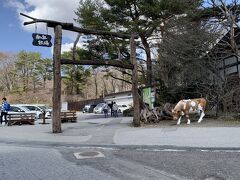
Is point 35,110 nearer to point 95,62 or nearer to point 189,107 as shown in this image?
point 95,62

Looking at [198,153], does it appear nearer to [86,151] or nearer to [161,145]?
[161,145]

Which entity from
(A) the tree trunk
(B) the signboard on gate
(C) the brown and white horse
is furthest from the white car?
(C) the brown and white horse

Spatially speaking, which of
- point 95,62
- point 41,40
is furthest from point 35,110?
point 41,40

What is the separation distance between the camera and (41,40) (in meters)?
15.8

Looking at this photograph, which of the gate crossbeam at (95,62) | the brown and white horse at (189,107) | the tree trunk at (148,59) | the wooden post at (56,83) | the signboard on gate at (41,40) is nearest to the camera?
the signboard on gate at (41,40)

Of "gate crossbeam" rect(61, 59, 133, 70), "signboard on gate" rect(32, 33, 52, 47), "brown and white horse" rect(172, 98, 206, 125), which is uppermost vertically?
"signboard on gate" rect(32, 33, 52, 47)

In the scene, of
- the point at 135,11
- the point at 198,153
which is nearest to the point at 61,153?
the point at 198,153

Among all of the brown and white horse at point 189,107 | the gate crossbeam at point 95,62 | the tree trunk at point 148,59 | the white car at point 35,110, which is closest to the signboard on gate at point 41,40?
A: the gate crossbeam at point 95,62

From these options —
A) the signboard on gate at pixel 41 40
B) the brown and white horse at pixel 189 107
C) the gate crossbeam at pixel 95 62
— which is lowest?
the brown and white horse at pixel 189 107

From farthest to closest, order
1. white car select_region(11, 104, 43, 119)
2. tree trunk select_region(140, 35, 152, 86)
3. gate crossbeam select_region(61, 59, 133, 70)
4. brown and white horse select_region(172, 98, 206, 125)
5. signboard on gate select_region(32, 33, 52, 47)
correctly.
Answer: white car select_region(11, 104, 43, 119), tree trunk select_region(140, 35, 152, 86), brown and white horse select_region(172, 98, 206, 125), gate crossbeam select_region(61, 59, 133, 70), signboard on gate select_region(32, 33, 52, 47)

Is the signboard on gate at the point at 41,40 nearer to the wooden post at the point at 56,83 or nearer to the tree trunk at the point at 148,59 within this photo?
the wooden post at the point at 56,83

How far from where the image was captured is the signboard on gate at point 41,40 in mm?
15664

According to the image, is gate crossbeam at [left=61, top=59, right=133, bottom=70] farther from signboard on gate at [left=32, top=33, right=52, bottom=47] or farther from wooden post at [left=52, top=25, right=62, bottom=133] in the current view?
signboard on gate at [left=32, top=33, right=52, bottom=47]

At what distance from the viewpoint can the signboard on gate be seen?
15.7m
